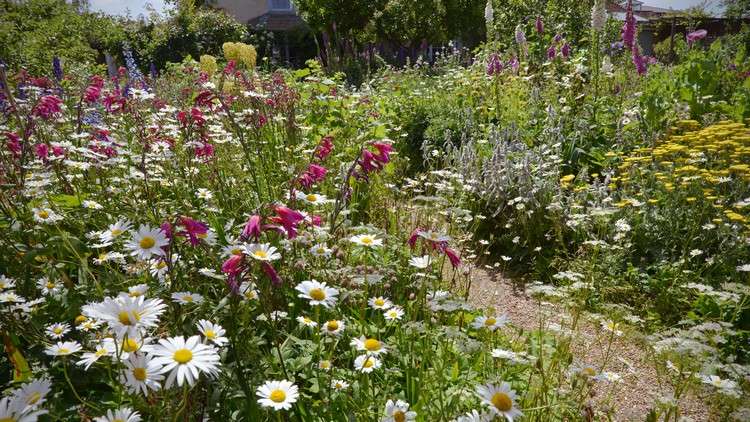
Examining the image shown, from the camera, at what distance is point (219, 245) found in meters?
2.07

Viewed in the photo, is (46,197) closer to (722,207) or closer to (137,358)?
(137,358)

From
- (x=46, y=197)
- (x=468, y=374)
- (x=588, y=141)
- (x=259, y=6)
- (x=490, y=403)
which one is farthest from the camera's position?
(x=259, y=6)

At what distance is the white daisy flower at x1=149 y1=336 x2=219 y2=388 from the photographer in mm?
979

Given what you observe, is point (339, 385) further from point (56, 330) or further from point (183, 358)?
point (56, 330)

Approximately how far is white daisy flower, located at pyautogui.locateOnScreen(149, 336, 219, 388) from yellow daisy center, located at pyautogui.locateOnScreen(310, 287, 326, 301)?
423 mm

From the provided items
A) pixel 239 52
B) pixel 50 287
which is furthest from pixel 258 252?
pixel 239 52

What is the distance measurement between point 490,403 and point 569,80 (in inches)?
204

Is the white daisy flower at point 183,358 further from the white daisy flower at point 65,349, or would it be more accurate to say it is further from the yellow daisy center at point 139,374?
the white daisy flower at point 65,349

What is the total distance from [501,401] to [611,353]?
5.78ft

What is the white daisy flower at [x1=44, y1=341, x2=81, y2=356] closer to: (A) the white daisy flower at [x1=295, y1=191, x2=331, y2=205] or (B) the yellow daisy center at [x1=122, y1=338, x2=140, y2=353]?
(B) the yellow daisy center at [x1=122, y1=338, x2=140, y2=353]

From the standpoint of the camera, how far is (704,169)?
10.8 feet

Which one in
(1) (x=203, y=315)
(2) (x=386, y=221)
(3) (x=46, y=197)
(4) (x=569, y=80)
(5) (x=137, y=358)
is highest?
(4) (x=569, y=80)

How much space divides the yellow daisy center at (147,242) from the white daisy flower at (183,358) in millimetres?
368

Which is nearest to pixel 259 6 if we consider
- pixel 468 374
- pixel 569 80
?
pixel 569 80
